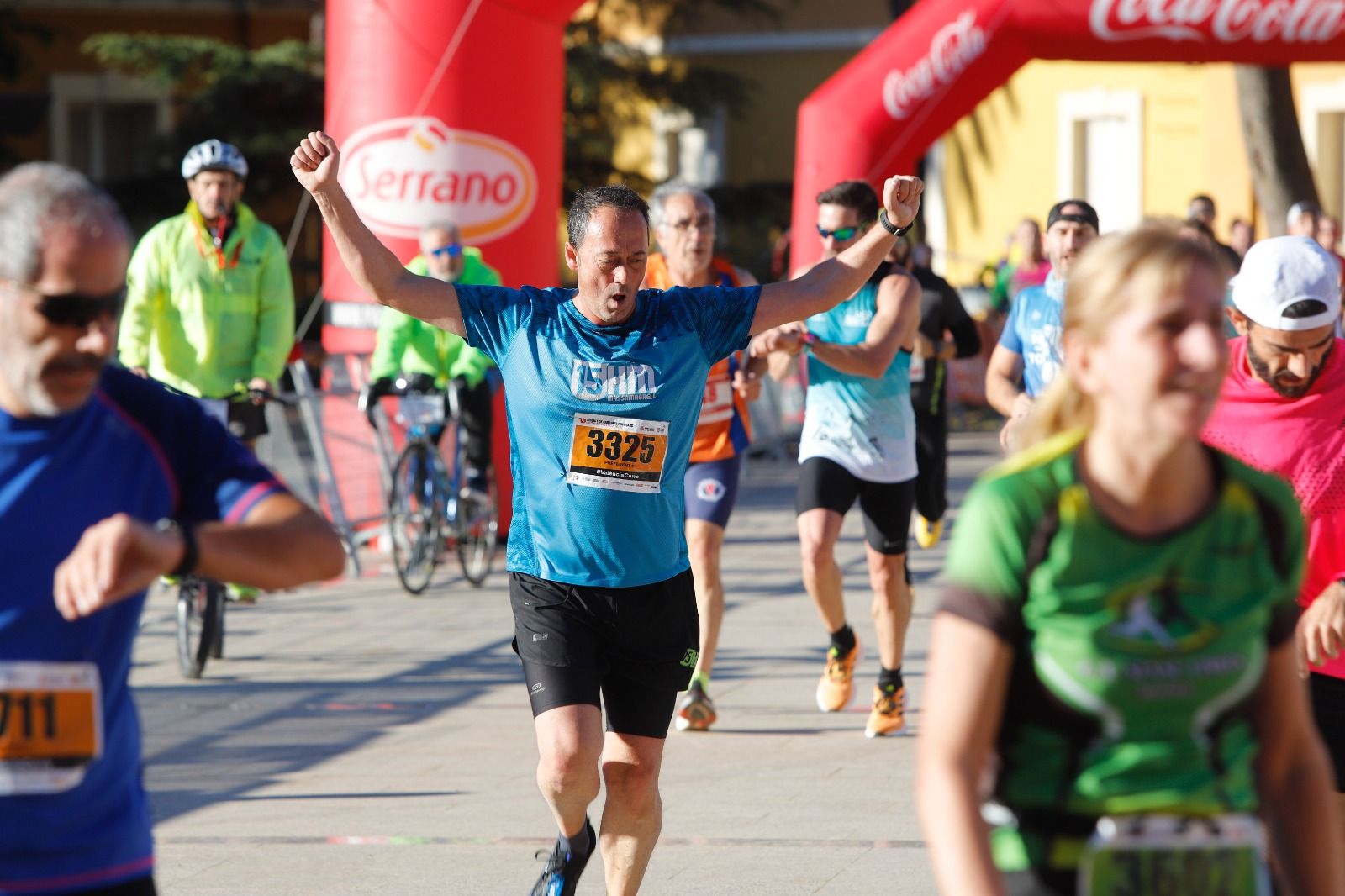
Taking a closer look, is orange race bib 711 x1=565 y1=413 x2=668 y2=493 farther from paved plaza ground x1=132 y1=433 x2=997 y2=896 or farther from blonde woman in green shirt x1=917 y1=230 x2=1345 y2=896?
blonde woman in green shirt x1=917 y1=230 x2=1345 y2=896

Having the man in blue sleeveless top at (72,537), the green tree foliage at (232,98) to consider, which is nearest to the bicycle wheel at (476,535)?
the man in blue sleeveless top at (72,537)

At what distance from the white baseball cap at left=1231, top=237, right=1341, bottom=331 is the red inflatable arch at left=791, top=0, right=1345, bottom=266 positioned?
32.7 feet

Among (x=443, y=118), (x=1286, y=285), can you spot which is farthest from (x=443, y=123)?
(x=1286, y=285)

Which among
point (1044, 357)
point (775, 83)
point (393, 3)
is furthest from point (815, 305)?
point (775, 83)

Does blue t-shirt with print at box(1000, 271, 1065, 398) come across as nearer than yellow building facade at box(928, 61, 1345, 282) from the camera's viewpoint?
Yes

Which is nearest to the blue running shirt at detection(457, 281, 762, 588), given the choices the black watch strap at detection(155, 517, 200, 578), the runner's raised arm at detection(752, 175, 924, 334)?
the runner's raised arm at detection(752, 175, 924, 334)

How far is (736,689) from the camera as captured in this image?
29.4ft

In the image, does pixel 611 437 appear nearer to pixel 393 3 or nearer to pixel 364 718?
pixel 364 718

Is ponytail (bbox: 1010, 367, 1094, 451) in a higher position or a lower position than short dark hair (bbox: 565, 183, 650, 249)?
lower

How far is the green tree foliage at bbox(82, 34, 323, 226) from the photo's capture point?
2356cm

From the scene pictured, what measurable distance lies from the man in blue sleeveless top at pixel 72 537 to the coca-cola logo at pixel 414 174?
1005 cm

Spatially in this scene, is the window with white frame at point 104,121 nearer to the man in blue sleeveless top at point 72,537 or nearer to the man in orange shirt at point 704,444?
the man in orange shirt at point 704,444

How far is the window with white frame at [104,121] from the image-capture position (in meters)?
28.6

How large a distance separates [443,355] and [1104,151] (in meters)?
16.7
